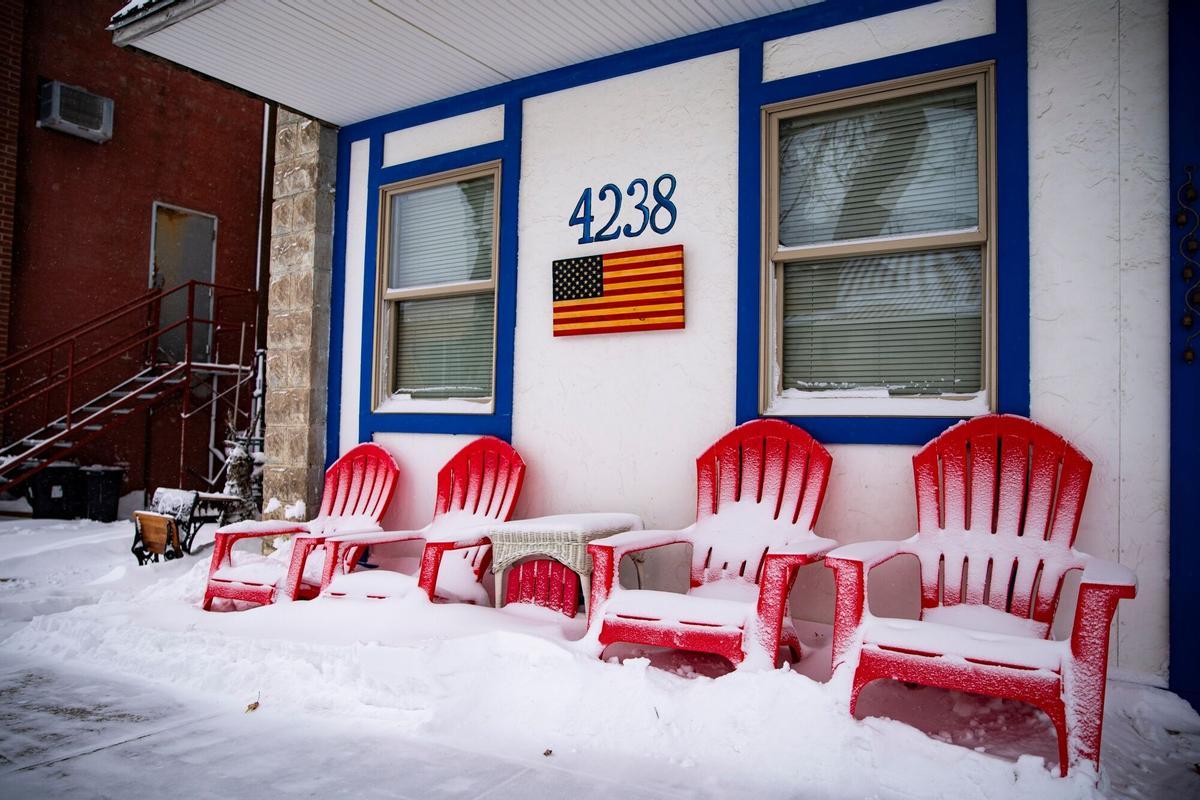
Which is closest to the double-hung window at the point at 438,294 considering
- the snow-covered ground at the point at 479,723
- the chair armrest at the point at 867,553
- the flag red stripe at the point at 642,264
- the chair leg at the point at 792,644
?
the flag red stripe at the point at 642,264

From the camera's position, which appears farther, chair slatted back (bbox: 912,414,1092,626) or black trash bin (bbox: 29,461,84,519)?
black trash bin (bbox: 29,461,84,519)

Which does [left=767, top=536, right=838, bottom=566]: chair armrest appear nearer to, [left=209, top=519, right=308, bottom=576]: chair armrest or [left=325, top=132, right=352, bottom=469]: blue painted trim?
[left=209, top=519, right=308, bottom=576]: chair armrest

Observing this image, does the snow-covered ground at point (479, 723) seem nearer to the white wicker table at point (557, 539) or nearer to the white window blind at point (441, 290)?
the white wicker table at point (557, 539)

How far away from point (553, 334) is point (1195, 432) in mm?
3160

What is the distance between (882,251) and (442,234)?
9.76 ft

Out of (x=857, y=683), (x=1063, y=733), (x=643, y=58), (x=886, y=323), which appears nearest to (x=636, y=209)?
(x=643, y=58)

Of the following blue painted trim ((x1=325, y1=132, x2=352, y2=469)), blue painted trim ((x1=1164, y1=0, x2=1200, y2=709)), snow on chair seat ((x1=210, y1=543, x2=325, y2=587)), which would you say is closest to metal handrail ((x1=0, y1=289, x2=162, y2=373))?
blue painted trim ((x1=325, y1=132, x2=352, y2=469))

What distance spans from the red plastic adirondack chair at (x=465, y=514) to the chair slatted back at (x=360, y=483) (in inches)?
15.1

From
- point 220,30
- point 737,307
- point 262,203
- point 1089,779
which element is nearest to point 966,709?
point 1089,779

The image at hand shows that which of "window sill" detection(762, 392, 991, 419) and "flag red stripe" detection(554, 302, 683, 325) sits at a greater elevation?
Answer: "flag red stripe" detection(554, 302, 683, 325)

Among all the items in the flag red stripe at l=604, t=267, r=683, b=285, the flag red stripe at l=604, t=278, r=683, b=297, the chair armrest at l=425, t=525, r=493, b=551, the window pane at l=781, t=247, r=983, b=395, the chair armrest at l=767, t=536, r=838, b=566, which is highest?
the flag red stripe at l=604, t=267, r=683, b=285

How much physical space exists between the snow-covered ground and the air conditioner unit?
26.1 feet

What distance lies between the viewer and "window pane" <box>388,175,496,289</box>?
543cm

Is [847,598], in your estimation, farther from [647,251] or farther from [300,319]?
[300,319]
